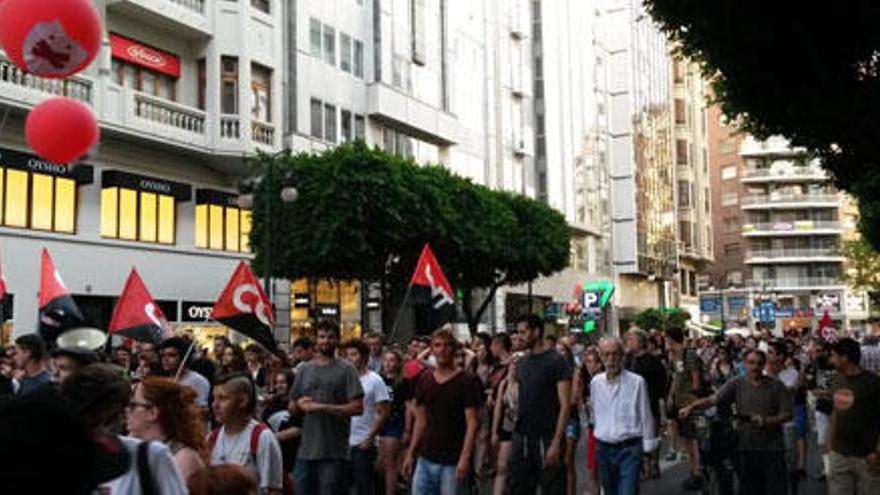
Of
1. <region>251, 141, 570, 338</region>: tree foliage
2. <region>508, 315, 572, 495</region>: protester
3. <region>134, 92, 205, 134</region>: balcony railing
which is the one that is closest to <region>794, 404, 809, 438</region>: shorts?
<region>508, 315, 572, 495</region>: protester

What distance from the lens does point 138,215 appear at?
25.0 m

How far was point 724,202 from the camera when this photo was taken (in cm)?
9606

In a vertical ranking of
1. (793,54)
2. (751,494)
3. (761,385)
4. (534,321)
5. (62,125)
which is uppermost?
(793,54)

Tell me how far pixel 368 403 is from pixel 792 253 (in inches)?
3532

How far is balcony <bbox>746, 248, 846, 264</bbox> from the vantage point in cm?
9266

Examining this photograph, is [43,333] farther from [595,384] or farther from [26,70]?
[595,384]

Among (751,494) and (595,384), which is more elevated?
(595,384)

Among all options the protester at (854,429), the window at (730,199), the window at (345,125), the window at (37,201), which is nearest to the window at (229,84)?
the window at (37,201)

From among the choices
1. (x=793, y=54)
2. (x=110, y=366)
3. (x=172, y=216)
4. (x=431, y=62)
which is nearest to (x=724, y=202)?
(x=431, y=62)

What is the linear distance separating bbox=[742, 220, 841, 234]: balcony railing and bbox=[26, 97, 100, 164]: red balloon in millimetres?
89164

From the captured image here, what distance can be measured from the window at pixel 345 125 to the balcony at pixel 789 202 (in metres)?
67.7

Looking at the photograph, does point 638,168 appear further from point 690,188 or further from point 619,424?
point 619,424

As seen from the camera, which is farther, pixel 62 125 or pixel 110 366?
pixel 62 125

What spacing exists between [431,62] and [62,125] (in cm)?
3037
